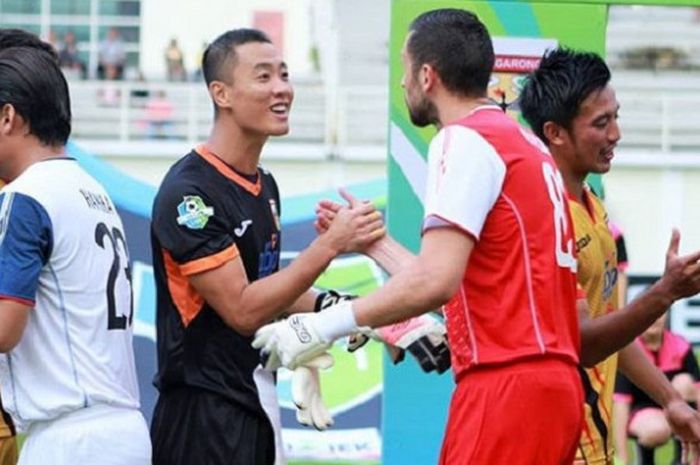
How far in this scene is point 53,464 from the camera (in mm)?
4984

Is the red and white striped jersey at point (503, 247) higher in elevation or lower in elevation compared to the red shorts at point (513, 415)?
higher

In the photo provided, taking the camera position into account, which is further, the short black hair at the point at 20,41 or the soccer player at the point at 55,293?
the short black hair at the point at 20,41

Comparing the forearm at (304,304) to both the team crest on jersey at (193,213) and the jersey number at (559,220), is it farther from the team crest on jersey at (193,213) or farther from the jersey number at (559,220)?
the jersey number at (559,220)

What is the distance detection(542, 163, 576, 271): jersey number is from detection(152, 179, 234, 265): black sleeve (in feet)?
3.64

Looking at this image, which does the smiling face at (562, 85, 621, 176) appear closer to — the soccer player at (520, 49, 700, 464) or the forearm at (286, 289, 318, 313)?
the soccer player at (520, 49, 700, 464)

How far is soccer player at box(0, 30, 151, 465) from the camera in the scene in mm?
4875

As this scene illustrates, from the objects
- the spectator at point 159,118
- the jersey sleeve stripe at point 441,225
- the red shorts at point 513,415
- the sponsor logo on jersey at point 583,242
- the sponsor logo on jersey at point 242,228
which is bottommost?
the spectator at point 159,118

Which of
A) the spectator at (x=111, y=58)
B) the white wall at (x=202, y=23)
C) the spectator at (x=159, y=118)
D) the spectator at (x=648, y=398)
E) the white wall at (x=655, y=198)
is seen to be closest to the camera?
the spectator at (x=648, y=398)

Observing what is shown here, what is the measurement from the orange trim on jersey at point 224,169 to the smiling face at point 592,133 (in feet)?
3.71

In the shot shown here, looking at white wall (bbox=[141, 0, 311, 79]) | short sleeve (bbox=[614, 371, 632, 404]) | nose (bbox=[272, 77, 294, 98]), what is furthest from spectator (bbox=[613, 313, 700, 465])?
white wall (bbox=[141, 0, 311, 79])

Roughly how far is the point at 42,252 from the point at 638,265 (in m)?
18.9

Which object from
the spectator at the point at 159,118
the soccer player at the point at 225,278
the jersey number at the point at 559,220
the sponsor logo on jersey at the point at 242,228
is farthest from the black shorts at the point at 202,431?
the spectator at the point at 159,118

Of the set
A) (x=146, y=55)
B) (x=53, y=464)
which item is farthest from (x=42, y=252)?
(x=146, y=55)

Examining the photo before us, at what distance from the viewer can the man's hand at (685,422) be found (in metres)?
5.96
